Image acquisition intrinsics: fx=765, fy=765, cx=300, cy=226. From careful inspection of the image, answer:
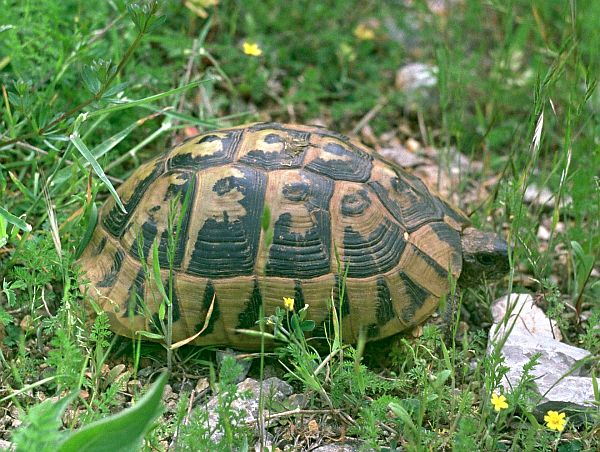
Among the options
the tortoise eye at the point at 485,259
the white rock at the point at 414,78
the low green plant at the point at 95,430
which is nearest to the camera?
the low green plant at the point at 95,430

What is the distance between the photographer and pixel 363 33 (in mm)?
5137

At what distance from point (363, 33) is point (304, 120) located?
2.88ft

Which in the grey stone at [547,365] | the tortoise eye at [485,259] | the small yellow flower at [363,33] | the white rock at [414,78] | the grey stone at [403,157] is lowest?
the grey stone at [547,365]

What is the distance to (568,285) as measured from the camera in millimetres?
3650

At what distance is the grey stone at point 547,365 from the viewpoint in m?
2.76

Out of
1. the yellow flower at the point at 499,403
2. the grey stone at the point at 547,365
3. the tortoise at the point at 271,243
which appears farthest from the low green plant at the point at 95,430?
the grey stone at the point at 547,365

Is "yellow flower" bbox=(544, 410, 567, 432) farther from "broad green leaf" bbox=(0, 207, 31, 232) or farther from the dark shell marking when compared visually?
"broad green leaf" bbox=(0, 207, 31, 232)

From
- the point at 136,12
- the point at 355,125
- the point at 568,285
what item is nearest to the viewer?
the point at 136,12

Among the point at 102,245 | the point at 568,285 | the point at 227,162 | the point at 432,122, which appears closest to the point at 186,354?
the point at 102,245

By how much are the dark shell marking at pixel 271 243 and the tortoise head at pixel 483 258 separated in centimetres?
12

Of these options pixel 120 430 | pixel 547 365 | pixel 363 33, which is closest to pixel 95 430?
pixel 120 430

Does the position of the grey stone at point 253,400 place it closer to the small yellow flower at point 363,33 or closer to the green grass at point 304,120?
the green grass at point 304,120

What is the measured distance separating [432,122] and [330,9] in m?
1.03

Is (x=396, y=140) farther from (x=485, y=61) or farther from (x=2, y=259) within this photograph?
(x=2, y=259)
